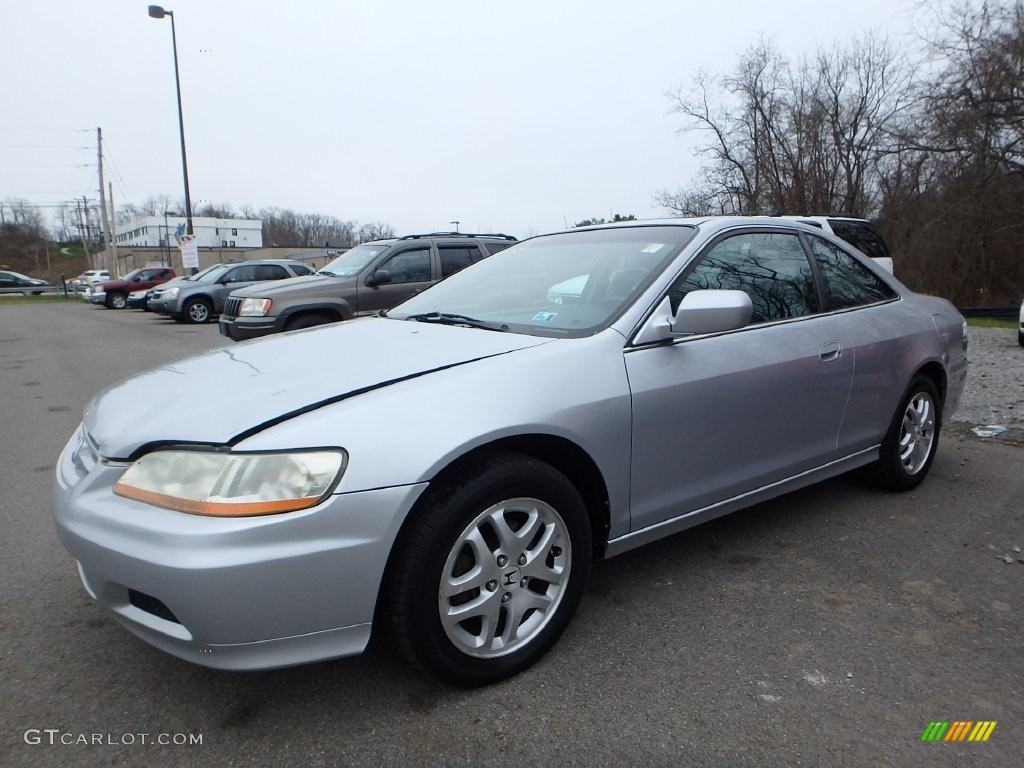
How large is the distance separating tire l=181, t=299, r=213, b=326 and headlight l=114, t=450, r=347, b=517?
1754 cm

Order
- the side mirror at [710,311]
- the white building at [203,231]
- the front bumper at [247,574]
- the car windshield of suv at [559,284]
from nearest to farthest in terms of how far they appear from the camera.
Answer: the front bumper at [247,574] < the side mirror at [710,311] < the car windshield of suv at [559,284] < the white building at [203,231]

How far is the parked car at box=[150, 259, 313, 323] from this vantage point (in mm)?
17844

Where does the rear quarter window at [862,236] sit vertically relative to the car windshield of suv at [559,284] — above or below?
above

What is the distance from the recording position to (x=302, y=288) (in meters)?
9.05

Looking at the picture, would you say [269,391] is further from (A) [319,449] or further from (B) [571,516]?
(B) [571,516]

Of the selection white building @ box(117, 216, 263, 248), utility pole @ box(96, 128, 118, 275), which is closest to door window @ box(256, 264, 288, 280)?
utility pole @ box(96, 128, 118, 275)

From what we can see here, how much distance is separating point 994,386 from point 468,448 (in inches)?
287

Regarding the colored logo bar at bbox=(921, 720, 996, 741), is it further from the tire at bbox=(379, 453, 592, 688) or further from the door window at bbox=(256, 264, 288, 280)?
the door window at bbox=(256, 264, 288, 280)

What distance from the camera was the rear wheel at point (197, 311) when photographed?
17.9 meters

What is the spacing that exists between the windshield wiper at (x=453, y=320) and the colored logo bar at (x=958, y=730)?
77.1 inches

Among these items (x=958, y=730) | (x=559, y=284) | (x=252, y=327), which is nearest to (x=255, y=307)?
(x=252, y=327)

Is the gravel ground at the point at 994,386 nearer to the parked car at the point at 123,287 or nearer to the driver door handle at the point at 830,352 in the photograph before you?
the driver door handle at the point at 830,352

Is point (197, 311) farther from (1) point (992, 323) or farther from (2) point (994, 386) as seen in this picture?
(1) point (992, 323)

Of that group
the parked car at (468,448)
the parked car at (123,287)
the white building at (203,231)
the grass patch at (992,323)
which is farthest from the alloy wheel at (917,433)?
the white building at (203,231)
